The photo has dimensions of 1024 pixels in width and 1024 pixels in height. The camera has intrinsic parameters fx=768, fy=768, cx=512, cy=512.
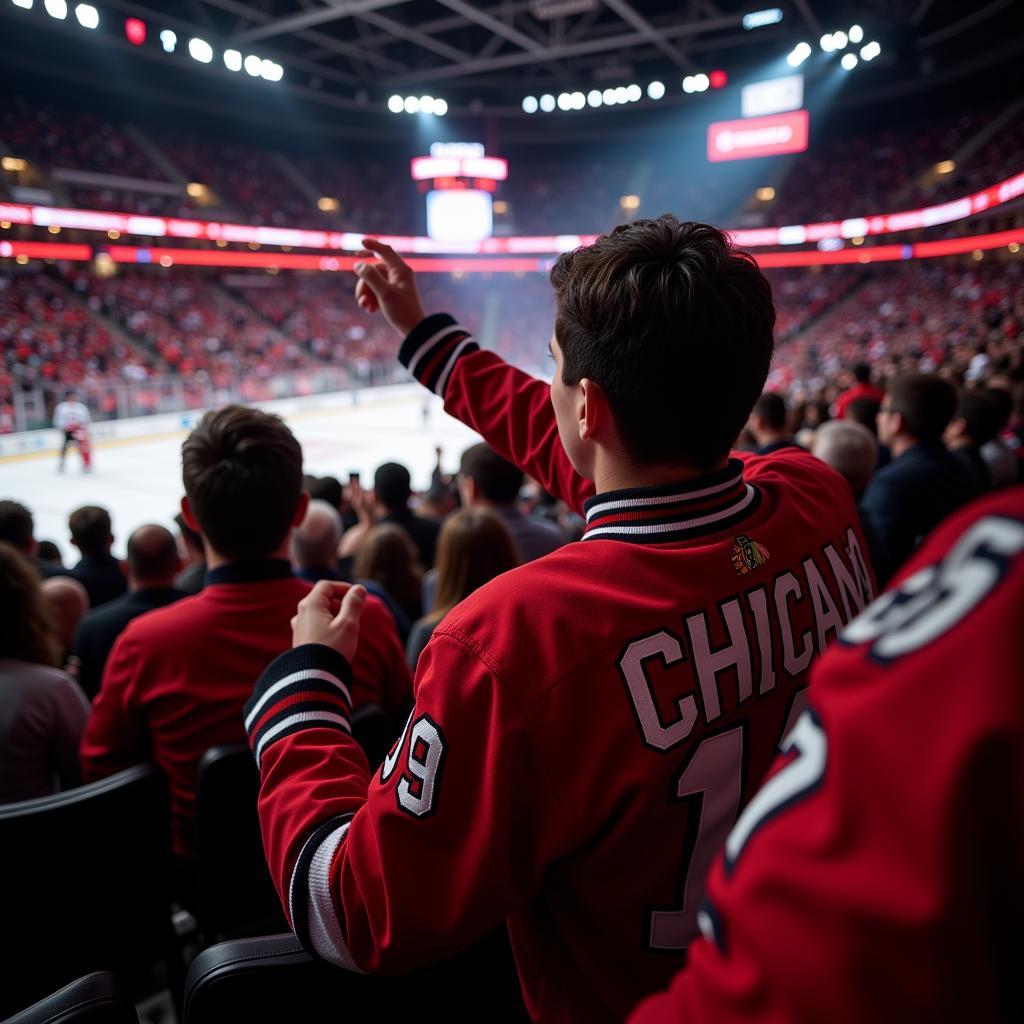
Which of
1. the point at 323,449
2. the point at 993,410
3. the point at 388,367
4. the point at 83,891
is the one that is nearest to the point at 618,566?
the point at 83,891

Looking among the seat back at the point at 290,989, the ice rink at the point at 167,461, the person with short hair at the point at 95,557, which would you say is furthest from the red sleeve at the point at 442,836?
the ice rink at the point at 167,461

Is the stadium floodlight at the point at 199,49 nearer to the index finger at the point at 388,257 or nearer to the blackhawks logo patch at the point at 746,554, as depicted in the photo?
the index finger at the point at 388,257

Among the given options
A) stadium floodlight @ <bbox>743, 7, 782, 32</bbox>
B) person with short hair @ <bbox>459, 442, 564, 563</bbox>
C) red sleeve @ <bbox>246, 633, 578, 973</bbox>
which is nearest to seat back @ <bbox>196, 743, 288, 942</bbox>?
red sleeve @ <bbox>246, 633, 578, 973</bbox>

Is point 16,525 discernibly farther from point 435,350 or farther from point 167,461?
point 167,461

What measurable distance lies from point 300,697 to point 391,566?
2396 millimetres

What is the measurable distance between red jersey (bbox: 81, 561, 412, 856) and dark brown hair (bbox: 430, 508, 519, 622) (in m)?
0.64

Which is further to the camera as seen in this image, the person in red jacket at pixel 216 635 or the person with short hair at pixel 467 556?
the person with short hair at pixel 467 556

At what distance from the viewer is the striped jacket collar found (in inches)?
37.4

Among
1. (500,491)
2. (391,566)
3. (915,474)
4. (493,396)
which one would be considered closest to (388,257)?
(493,396)

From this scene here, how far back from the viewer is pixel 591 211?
33.2 metres

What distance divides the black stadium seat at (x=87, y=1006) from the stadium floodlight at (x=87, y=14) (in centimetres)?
1595

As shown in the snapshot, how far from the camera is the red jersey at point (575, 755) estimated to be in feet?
2.67

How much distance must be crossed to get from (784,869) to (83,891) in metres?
1.83

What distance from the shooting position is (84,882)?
169cm
